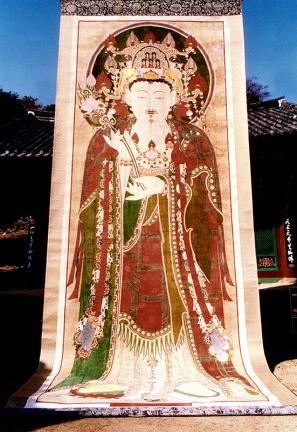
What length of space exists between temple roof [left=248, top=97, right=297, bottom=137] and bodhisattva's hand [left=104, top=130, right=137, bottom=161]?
207cm

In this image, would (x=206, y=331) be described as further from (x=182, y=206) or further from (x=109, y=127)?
(x=109, y=127)

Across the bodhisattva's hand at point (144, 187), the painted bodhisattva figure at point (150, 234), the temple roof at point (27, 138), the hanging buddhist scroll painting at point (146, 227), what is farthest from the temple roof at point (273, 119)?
the temple roof at point (27, 138)

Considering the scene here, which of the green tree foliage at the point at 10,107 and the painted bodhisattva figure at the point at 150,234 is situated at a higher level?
the green tree foliage at the point at 10,107

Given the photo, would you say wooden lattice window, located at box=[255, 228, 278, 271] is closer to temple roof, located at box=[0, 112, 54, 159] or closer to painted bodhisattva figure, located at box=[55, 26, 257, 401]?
painted bodhisattva figure, located at box=[55, 26, 257, 401]

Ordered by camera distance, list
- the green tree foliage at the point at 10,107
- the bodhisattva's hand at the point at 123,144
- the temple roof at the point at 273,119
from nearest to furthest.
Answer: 1. the bodhisattva's hand at the point at 123,144
2. the temple roof at the point at 273,119
3. the green tree foliage at the point at 10,107

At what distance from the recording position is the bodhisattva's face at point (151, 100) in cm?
467

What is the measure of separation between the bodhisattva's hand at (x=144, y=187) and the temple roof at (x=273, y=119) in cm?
194

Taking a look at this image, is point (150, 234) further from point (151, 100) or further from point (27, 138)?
point (27, 138)

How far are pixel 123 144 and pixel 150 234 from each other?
52.7 inches

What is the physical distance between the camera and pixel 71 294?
4047 mm

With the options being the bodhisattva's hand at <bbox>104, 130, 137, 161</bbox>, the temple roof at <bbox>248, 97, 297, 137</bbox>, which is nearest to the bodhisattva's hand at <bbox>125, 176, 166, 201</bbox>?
the bodhisattva's hand at <bbox>104, 130, 137, 161</bbox>

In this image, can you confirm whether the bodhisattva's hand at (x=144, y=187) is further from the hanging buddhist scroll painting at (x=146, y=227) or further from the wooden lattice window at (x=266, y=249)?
the wooden lattice window at (x=266, y=249)

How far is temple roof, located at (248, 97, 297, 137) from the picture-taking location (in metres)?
5.27

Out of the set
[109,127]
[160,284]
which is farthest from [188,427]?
[109,127]
